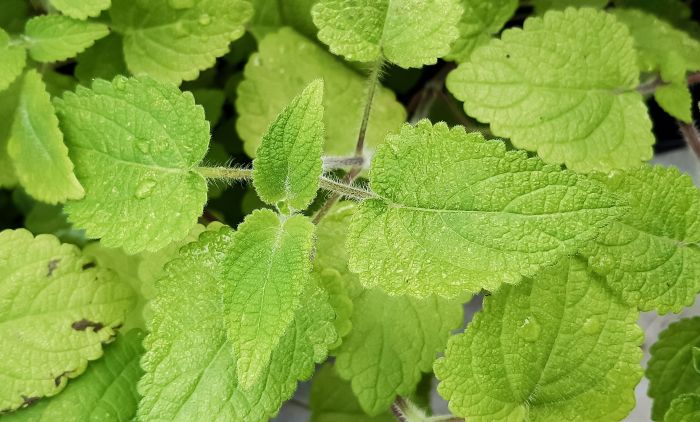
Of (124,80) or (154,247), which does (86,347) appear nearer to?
(154,247)

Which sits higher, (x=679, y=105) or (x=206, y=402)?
(x=679, y=105)

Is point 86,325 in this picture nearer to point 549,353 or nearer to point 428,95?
point 549,353

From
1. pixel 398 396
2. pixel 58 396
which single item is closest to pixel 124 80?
pixel 58 396

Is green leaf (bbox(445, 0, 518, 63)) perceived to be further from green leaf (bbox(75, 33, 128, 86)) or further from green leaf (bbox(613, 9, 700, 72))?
green leaf (bbox(75, 33, 128, 86))

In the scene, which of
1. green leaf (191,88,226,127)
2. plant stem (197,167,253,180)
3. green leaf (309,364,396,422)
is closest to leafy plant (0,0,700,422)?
plant stem (197,167,253,180)

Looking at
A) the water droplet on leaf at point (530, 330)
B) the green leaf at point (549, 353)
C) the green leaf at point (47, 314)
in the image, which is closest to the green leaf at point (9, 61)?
the green leaf at point (47, 314)

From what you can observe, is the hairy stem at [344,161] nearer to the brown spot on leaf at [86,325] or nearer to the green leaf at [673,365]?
the brown spot on leaf at [86,325]
